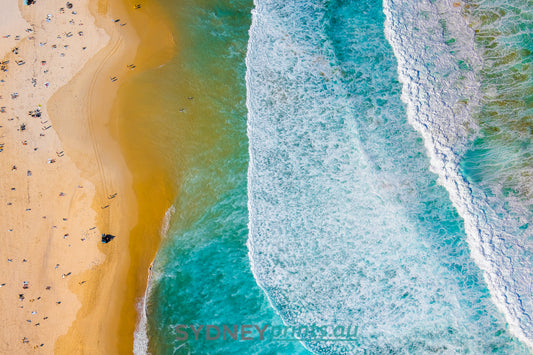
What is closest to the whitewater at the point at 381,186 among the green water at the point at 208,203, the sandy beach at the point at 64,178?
the green water at the point at 208,203

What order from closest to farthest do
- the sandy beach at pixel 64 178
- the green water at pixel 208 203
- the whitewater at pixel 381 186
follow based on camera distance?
the whitewater at pixel 381 186
the green water at pixel 208 203
the sandy beach at pixel 64 178

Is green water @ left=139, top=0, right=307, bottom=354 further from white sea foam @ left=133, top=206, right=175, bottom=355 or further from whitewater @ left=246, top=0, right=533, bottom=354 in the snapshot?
whitewater @ left=246, top=0, right=533, bottom=354

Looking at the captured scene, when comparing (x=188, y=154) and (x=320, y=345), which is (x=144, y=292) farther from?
(x=320, y=345)

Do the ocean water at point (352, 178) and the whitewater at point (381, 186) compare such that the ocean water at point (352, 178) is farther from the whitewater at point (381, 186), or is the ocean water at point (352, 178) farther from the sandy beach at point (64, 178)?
the sandy beach at point (64, 178)

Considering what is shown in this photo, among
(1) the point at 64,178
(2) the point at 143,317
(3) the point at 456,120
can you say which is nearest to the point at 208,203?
(2) the point at 143,317

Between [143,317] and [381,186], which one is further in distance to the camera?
[143,317]

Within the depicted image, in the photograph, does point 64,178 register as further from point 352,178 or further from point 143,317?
point 352,178

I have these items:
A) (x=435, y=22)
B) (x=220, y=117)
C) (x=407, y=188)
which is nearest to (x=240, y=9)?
(x=220, y=117)
